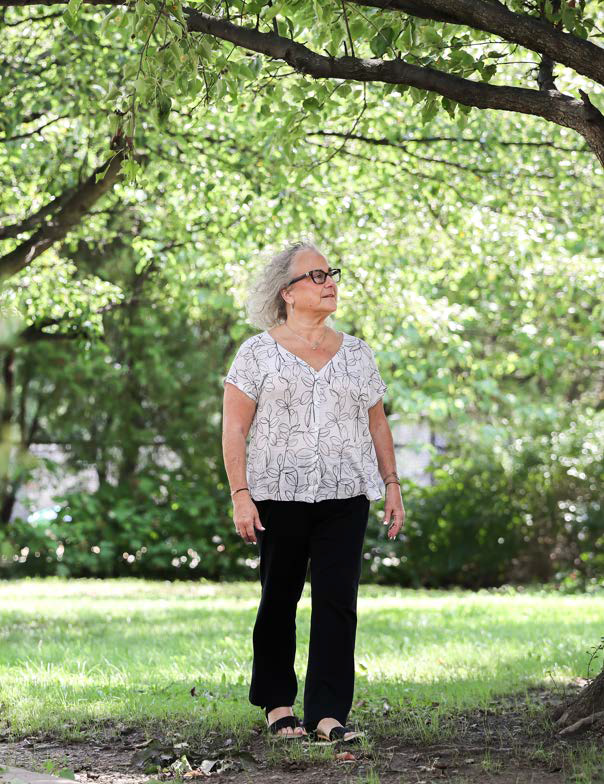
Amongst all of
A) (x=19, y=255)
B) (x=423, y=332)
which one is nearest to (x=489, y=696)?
(x=19, y=255)

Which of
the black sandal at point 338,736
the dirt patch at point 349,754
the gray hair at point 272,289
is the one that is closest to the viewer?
the dirt patch at point 349,754

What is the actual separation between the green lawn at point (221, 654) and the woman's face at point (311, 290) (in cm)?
188

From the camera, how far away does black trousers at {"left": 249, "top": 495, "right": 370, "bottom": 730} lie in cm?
462

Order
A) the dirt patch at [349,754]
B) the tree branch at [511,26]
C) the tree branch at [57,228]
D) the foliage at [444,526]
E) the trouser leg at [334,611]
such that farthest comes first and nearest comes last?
the foliage at [444,526] < the tree branch at [57,228] < the trouser leg at [334,611] < the tree branch at [511,26] < the dirt patch at [349,754]

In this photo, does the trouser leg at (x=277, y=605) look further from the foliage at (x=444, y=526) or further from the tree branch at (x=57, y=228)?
the foliage at (x=444, y=526)

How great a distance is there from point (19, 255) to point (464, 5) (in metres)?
5.56

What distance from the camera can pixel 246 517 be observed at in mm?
4508

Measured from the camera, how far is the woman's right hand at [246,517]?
4.51 m

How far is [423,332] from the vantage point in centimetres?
1327

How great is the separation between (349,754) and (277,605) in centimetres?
76

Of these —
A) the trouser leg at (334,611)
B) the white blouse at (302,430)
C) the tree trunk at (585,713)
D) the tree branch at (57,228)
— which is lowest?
the tree trunk at (585,713)

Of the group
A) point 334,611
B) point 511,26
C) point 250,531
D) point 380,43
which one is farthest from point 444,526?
point 511,26

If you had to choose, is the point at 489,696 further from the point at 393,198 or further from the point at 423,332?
the point at 423,332

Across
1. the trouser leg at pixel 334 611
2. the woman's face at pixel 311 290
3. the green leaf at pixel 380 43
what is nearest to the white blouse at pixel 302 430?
the trouser leg at pixel 334 611
